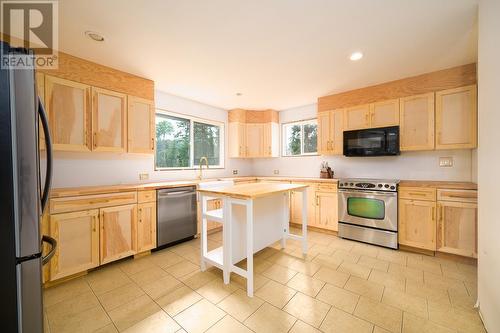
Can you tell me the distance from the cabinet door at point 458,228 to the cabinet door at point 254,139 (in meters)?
3.29

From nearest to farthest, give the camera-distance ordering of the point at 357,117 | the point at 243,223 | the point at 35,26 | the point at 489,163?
the point at 489,163
the point at 35,26
the point at 243,223
the point at 357,117

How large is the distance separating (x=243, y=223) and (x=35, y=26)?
2.82 metres

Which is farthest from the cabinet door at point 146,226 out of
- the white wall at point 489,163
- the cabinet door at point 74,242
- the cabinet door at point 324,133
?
the white wall at point 489,163

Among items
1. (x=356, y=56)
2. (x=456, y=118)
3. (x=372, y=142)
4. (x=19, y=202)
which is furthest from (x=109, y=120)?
(x=456, y=118)

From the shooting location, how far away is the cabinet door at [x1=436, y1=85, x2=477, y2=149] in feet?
8.55

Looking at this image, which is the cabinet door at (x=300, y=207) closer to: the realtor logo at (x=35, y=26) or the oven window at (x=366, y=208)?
the oven window at (x=366, y=208)

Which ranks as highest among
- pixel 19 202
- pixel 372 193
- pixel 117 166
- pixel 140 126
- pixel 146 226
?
pixel 140 126

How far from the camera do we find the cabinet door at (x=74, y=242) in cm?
207

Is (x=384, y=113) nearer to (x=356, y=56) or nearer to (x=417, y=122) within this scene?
(x=417, y=122)

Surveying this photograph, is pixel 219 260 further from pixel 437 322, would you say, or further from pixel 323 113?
pixel 323 113

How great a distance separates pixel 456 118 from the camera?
8.95 feet

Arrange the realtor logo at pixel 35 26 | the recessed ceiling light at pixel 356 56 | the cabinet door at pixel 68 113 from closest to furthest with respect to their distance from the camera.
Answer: the realtor logo at pixel 35 26
the cabinet door at pixel 68 113
the recessed ceiling light at pixel 356 56

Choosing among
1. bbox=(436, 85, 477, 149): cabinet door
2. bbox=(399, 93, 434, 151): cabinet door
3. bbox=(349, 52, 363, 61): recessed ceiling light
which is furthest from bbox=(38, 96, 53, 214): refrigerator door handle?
bbox=(436, 85, 477, 149): cabinet door

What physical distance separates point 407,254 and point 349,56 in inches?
110
